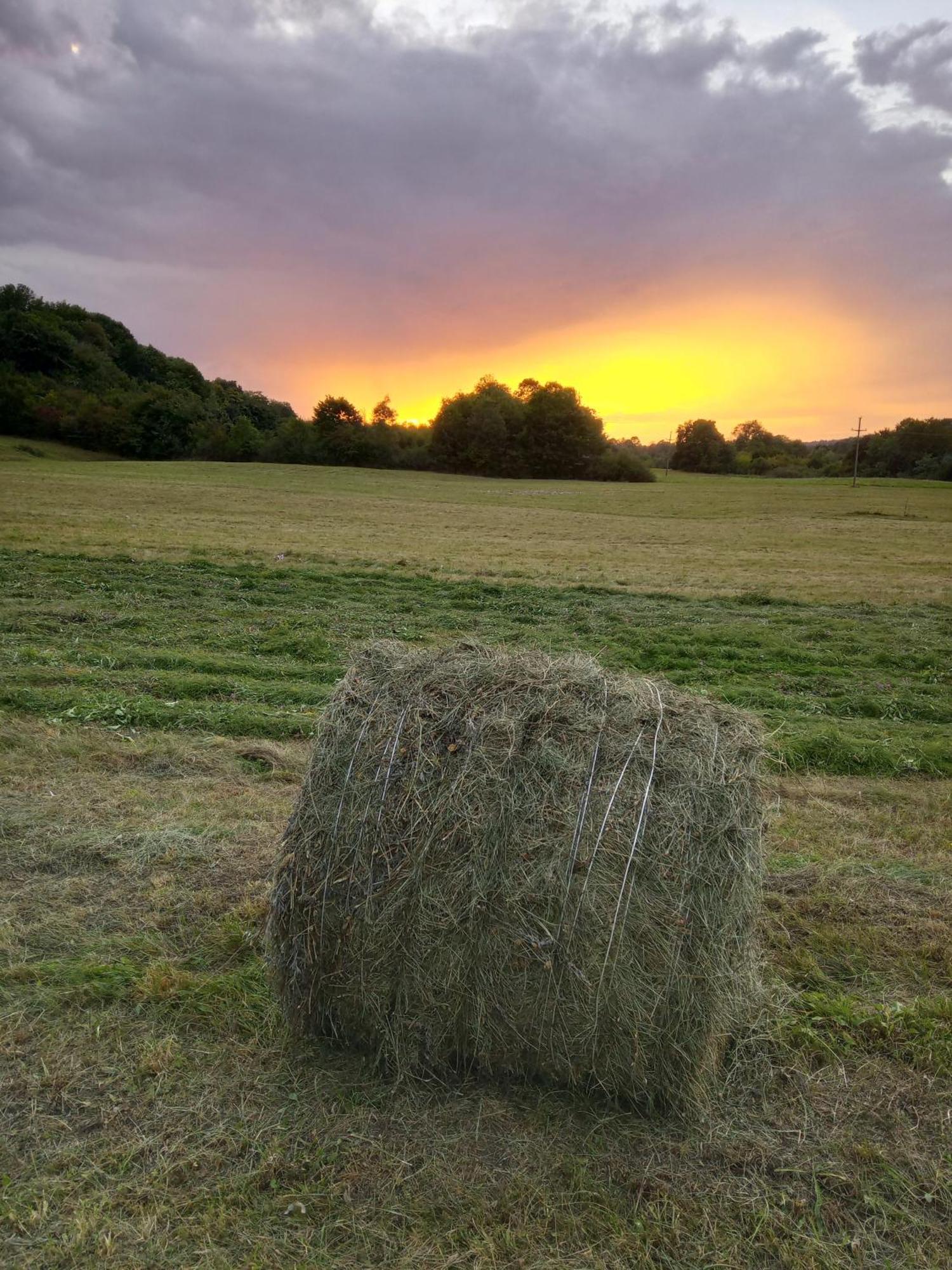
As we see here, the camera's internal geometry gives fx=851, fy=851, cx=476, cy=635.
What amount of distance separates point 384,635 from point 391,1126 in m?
9.40

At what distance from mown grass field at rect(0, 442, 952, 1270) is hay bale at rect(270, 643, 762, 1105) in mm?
340

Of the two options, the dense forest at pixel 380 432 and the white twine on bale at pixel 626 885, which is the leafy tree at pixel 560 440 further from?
the white twine on bale at pixel 626 885

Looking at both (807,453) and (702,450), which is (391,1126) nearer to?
(702,450)

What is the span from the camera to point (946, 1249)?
3236 mm

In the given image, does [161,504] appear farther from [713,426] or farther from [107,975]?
[713,426]

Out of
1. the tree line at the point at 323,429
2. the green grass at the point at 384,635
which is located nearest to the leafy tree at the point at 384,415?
the tree line at the point at 323,429

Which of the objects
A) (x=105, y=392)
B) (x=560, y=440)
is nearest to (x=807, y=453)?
(x=560, y=440)

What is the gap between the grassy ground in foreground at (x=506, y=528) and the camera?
21.6m

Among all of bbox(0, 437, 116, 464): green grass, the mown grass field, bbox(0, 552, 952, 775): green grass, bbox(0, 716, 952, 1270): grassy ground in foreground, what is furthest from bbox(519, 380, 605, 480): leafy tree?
bbox(0, 716, 952, 1270): grassy ground in foreground

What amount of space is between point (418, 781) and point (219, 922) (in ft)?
6.65

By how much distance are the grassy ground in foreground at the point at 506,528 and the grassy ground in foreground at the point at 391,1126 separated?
14803mm

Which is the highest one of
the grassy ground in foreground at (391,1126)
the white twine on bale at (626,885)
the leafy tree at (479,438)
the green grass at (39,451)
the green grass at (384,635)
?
the leafy tree at (479,438)

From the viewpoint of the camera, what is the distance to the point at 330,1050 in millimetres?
4195

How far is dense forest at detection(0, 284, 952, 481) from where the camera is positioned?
87.0m
